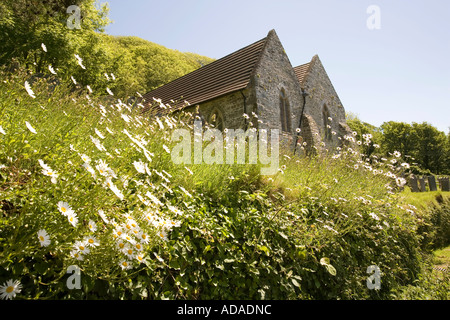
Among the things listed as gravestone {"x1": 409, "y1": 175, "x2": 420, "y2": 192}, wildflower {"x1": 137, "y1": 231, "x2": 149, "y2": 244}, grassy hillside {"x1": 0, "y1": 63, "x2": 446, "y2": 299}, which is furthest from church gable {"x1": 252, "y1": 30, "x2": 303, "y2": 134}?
wildflower {"x1": 137, "y1": 231, "x2": 149, "y2": 244}

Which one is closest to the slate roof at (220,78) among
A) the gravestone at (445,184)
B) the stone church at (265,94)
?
the stone church at (265,94)

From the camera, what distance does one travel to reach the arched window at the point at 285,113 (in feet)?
48.2

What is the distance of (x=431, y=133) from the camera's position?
43.3 meters

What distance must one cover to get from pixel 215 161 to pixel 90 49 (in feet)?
65.0

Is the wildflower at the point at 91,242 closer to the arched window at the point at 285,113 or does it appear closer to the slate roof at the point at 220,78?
the slate roof at the point at 220,78

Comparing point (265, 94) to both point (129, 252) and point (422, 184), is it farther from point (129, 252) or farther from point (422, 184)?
point (129, 252)

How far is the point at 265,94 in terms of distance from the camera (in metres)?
13.2

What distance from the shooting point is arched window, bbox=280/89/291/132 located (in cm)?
1469

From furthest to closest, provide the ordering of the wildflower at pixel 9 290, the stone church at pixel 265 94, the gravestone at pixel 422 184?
the stone church at pixel 265 94, the gravestone at pixel 422 184, the wildflower at pixel 9 290

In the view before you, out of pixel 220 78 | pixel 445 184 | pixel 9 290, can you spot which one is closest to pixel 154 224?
pixel 9 290

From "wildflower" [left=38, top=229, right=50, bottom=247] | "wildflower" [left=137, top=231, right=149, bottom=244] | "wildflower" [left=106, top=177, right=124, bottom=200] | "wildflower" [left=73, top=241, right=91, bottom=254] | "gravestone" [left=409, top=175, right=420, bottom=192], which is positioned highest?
"gravestone" [left=409, top=175, right=420, bottom=192]

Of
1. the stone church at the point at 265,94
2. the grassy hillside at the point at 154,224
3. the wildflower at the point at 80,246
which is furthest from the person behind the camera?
the stone church at the point at 265,94

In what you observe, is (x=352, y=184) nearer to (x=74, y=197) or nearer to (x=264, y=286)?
(x=264, y=286)

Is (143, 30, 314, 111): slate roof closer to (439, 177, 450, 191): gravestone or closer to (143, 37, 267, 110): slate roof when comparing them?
(143, 37, 267, 110): slate roof
